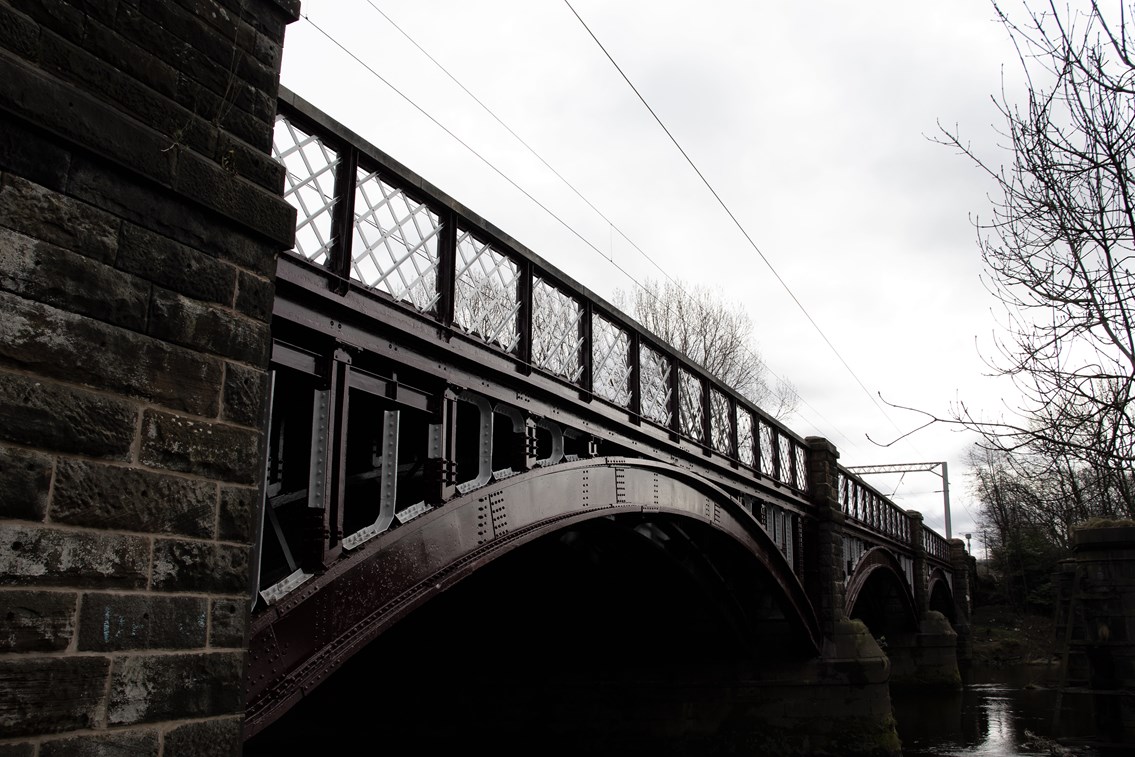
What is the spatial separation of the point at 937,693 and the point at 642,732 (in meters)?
21.6

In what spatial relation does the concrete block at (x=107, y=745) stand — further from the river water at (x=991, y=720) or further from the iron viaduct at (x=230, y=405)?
the river water at (x=991, y=720)

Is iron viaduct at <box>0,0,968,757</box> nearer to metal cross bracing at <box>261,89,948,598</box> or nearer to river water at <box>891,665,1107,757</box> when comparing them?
metal cross bracing at <box>261,89,948,598</box>

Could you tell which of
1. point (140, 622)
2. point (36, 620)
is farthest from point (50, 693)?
point (140, 622)

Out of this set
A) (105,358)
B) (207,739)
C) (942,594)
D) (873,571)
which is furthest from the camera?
(942,594)

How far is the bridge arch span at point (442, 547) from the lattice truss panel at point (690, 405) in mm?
882

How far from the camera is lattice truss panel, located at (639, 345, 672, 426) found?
12492mm

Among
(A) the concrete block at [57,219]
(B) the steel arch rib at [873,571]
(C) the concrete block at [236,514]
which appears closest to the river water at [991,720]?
(B) the steel arch rib at [873,571]

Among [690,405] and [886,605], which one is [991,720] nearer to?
[886,605]

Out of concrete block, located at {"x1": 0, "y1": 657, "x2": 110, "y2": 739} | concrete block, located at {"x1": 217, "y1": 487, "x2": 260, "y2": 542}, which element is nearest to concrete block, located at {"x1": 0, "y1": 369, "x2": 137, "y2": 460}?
concrete block, located at {"x1": 217, "y1": 487, "x2": 260, "y2": 542}

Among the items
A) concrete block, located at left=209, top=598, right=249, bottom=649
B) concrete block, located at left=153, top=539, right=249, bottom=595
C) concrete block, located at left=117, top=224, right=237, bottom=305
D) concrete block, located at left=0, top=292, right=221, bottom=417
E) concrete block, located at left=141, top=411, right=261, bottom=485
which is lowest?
concrete block, located at left=209, top=598, right=249, bottom=649

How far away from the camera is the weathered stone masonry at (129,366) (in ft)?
12.1

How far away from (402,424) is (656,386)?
4606 millimetres

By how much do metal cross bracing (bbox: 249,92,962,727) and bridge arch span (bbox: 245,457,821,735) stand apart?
0.02 meters

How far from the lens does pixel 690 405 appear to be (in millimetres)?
13961
